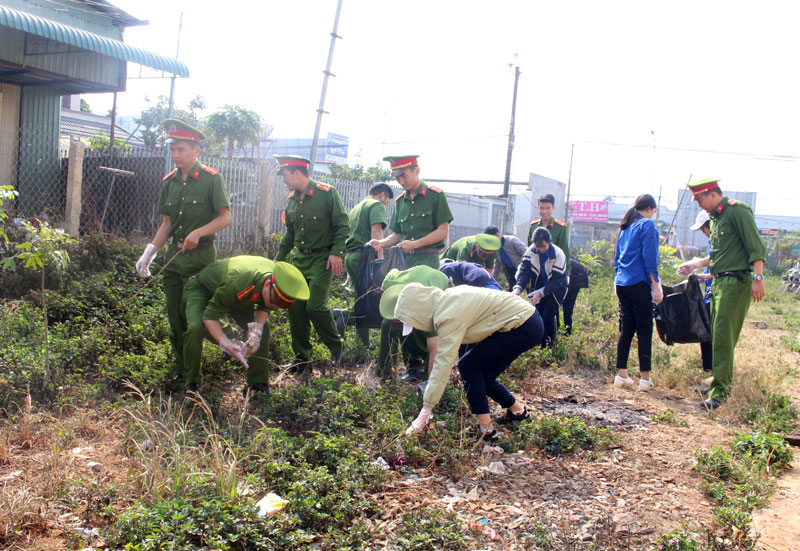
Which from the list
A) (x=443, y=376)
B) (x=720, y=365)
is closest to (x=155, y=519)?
(x=443, y=376)

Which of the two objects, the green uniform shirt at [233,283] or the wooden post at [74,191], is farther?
the wooden post at [74,191]

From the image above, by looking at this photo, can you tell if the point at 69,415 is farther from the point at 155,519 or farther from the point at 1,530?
Answer: the point at 155,519

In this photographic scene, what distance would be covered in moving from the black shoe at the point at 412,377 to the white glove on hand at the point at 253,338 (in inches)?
50.9

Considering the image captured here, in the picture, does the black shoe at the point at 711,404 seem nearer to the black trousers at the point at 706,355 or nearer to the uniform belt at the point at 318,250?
the black trousers at the point at 706,355

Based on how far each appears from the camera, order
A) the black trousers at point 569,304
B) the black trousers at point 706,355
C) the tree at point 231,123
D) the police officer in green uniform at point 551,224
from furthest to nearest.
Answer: the tree at point 231,123, the black trousers at point 569,304, the police officer in green uniform at point 551,224, the black trousers at point 706,355

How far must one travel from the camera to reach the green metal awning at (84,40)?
27.6 ft

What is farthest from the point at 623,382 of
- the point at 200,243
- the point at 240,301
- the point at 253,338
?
the point at 200,243

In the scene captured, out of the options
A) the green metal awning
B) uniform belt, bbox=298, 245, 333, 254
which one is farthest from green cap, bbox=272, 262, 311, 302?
the green metal awning

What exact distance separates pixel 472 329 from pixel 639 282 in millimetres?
2463

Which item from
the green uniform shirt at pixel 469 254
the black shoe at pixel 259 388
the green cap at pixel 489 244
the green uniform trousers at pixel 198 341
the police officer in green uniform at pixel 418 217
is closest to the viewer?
the green uniform trousers at pixel 198 341

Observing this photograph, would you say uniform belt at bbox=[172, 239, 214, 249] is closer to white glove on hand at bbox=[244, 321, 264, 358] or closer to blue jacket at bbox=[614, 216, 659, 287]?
white glove on hand at bbox=[244, 321, 264, 358]

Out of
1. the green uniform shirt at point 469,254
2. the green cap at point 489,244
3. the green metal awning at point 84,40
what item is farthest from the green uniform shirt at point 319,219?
the green metal awning at point 84,40

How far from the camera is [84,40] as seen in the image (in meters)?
9.26

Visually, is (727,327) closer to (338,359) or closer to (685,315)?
(685,315)
